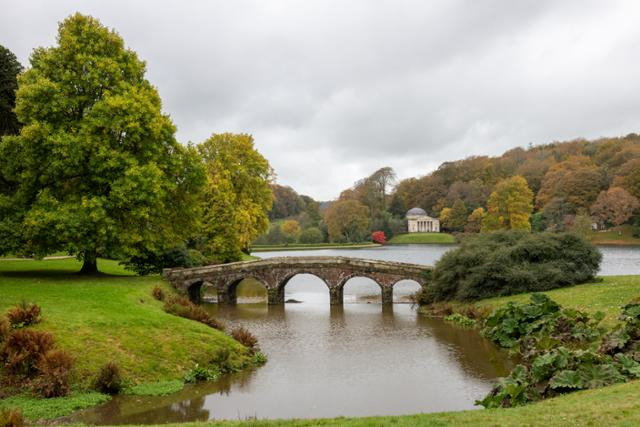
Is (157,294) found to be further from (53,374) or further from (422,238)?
(422,238)

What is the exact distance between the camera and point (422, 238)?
365ft

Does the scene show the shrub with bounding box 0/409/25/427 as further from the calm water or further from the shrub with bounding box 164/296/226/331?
the shrub with bounding box 164/296/226/331

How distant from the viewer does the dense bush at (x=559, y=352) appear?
518 inches

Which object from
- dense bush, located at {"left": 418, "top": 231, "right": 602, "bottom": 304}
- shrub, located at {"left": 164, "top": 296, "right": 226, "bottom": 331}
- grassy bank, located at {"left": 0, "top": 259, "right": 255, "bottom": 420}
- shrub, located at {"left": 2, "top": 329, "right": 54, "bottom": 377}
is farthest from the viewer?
dense bush, located at {"left": 418, "top": 231, "right": 602, "bottom": 304}

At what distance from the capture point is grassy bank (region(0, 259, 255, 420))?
17.5 meters

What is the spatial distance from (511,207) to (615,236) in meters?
19.0

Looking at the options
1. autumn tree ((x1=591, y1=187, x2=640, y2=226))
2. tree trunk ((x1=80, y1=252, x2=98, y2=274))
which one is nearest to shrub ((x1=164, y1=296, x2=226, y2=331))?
tree trunk ((x1=80, y1=252, x2=98, y2=274))

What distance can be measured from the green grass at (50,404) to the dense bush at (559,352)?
10.6 metres

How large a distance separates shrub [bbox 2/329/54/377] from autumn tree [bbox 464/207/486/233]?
8510 centimetres

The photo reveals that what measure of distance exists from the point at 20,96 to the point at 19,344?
56.3ft

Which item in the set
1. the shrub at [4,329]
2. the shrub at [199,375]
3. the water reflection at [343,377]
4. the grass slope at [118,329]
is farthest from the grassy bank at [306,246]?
the shrub at [4,329]

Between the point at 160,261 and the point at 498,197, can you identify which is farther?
the point at 498,197

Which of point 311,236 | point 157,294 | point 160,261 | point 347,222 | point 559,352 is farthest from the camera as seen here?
point 347,222

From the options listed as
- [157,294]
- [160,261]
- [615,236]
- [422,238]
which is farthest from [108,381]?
[422,238]
